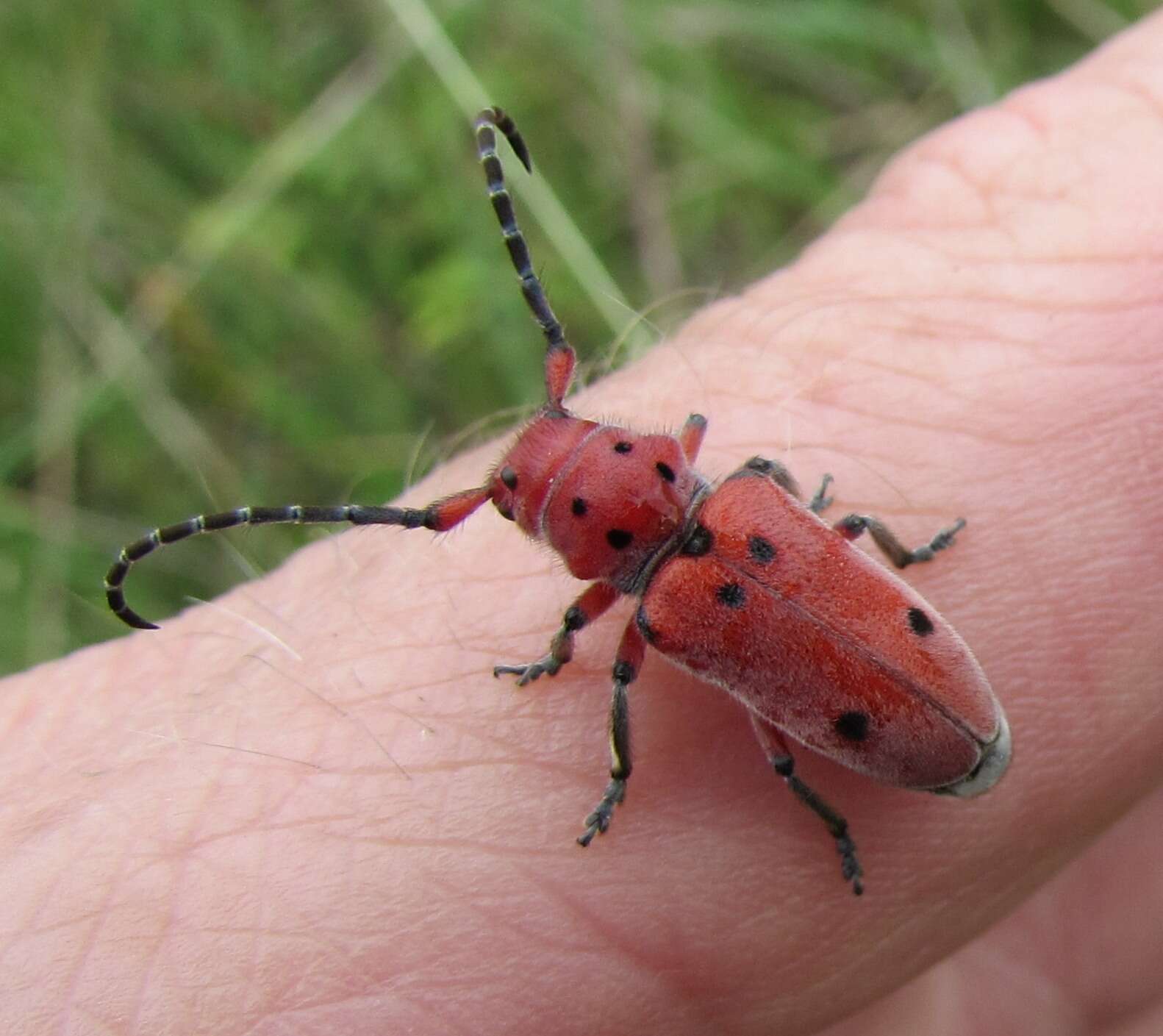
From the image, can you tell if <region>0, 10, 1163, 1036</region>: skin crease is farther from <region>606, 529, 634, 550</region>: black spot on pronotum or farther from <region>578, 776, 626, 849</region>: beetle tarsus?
<region>606, 529, 634, 550</region>: black spot on pronotum

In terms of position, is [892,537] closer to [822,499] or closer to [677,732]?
[822,499]

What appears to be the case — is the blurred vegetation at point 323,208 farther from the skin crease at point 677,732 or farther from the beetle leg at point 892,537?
the beetle leg at point 892,537

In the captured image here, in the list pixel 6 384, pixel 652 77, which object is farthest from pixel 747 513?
pixel 6 384

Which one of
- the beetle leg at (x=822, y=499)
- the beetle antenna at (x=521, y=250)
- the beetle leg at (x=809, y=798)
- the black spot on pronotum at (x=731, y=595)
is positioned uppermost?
the beetle antenna at (x=521, y=250)

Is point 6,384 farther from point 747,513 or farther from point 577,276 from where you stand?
point 747,513

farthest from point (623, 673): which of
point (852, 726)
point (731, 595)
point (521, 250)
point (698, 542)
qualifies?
point (521, 250)

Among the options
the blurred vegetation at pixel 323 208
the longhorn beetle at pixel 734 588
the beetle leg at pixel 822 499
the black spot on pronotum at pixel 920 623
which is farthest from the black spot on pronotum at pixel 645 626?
the blurred vegetation at pixel 323 208
